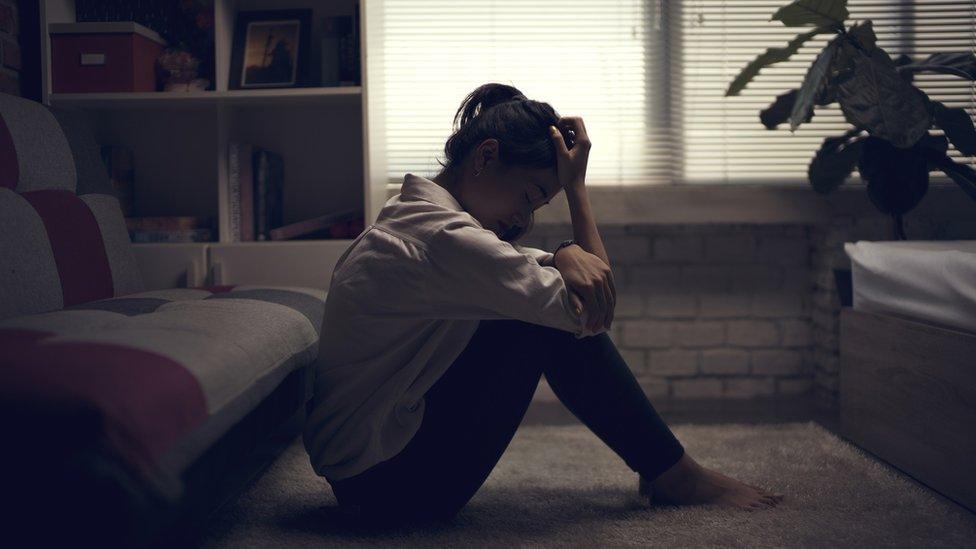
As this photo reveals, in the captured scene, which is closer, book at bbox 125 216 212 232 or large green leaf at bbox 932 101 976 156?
large green leaf at bbox 932 101 976 156

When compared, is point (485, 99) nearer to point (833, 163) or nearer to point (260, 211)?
point (260, 211)

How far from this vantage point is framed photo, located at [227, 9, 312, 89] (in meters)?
2.29

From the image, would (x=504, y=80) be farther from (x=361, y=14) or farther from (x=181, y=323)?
Result: (x=181, y=323)

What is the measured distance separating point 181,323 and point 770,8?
7.10 ft

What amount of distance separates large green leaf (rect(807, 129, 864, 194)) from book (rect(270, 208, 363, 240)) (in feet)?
4.52

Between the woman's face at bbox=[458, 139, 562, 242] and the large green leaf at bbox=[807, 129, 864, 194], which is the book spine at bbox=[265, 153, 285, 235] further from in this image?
the large green leaf at bbox=[807, 129, 864, 194]

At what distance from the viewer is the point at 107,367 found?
2.75 feet

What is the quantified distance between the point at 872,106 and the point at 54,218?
1.96 meters

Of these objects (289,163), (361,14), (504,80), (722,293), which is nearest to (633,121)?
(504,80)

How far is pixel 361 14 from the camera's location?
218cm

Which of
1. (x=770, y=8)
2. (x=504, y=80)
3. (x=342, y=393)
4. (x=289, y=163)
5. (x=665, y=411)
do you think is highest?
(x=770, y=8)

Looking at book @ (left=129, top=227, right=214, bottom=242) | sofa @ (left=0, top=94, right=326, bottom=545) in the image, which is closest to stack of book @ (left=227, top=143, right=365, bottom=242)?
book @ (left=129, top=227, right=214, bottom=242)

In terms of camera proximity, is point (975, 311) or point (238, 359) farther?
point (975, 311)

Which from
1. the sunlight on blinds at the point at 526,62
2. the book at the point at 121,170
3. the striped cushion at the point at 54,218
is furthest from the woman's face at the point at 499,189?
the book at the point at 121,170
